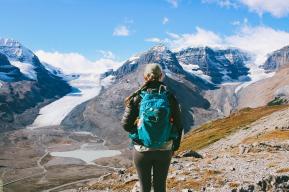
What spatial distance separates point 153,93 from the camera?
13.2 meters

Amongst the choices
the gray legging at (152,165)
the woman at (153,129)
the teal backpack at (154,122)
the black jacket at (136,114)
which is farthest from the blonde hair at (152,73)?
the gray legging at (152,165)

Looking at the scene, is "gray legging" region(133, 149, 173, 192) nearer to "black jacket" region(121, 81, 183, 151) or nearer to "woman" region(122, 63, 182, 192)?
"woman" region(122, 63, 182, 192)

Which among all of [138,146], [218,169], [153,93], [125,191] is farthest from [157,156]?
[125,191]

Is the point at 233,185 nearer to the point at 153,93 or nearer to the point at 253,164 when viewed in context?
the point at 253,164

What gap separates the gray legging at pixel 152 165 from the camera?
1310 centimetres

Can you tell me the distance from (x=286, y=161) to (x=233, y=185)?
779 cm

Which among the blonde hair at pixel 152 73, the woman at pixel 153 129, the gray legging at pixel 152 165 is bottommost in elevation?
the gray legging at pixel 152 165

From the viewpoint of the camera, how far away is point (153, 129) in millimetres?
12906

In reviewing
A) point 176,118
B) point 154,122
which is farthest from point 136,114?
point 176,118

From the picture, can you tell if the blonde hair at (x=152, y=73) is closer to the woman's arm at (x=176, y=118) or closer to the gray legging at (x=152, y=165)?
the woman's arm at (x=176, y=118)

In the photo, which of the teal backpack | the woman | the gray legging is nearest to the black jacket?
the woman

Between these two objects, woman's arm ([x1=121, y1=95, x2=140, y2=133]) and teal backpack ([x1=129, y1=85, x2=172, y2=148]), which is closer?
teal backpack ([x1=129, y1=85, x2=172, y2=148])

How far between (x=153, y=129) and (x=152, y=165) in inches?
42.9

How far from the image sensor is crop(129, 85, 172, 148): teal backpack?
42.1 feet
